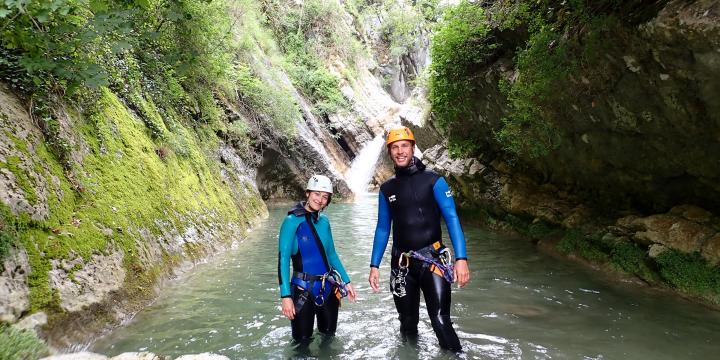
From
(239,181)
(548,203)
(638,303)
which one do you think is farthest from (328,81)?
(638,303)

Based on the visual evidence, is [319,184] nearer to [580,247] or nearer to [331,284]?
[331,284]

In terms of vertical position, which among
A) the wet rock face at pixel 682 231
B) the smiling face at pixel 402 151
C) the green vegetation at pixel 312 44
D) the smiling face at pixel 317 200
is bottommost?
the wet rock face at pixel 682 231

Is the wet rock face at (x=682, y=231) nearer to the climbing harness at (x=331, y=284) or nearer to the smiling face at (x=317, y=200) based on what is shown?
the climbing harness at (x=331, y=284)

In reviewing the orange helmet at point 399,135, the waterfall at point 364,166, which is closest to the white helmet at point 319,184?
the orange helmet at point 399,135

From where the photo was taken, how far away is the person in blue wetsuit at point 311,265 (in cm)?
438

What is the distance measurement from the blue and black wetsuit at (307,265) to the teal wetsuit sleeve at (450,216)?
129 cm

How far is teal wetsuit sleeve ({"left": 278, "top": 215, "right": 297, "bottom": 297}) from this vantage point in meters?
4.16

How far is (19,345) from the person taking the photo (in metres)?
3.30

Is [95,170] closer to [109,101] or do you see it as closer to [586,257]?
[109,101]

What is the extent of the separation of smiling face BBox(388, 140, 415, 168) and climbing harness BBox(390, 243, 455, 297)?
974mm

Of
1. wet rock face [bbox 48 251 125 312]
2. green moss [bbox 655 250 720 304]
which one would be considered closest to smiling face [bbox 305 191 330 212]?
wet rock face [bbox 48 251 125 312]

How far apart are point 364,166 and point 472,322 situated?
87.2 feet

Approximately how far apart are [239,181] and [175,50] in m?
5.15

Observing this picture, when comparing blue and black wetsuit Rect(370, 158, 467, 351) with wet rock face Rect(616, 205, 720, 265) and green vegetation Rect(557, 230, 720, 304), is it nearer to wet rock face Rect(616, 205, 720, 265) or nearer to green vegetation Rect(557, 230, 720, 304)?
green vegetation Rect(557, 230, 720, 304)
